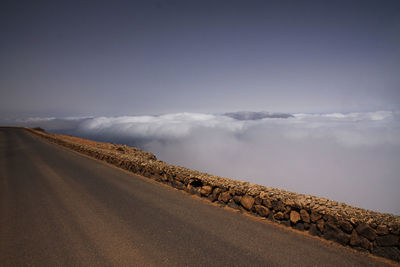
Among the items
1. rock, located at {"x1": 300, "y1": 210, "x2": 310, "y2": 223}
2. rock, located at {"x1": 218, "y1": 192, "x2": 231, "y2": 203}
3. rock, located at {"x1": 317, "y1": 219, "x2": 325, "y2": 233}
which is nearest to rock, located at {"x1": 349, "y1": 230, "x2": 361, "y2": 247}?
rock, located at {"x1": 317, "y1": 219, "x2": 325, "y2": 233}

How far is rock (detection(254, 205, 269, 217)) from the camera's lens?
20.2 ft

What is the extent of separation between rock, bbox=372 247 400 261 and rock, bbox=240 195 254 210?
3198mm

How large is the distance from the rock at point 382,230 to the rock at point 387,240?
8cm

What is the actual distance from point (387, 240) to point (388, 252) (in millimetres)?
259

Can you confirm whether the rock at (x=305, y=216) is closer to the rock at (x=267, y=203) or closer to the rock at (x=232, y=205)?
the rock at (x=267, y=203)

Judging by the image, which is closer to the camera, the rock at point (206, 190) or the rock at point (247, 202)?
the rock at point (247, 202)

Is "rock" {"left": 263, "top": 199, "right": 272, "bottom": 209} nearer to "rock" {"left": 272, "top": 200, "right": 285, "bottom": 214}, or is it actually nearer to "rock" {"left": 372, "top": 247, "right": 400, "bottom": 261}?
"rock" {"left": 272, "top": 200, "right": 285, "bottom": 214}

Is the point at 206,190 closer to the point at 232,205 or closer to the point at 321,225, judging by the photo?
the point at 232,205

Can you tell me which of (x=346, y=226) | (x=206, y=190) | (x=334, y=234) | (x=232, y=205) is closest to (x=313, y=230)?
(x=334, y=234)

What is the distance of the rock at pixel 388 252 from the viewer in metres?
4.04

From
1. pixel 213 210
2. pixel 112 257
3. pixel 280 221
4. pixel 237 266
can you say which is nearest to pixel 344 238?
pixel 280 221

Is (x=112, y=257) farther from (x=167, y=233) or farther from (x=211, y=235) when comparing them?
(x=211, y=235)

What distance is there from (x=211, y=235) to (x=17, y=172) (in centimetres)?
1417

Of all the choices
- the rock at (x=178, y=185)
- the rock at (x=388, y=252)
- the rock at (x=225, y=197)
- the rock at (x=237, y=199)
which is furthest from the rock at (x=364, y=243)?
the rock at (x=178, y=185)
